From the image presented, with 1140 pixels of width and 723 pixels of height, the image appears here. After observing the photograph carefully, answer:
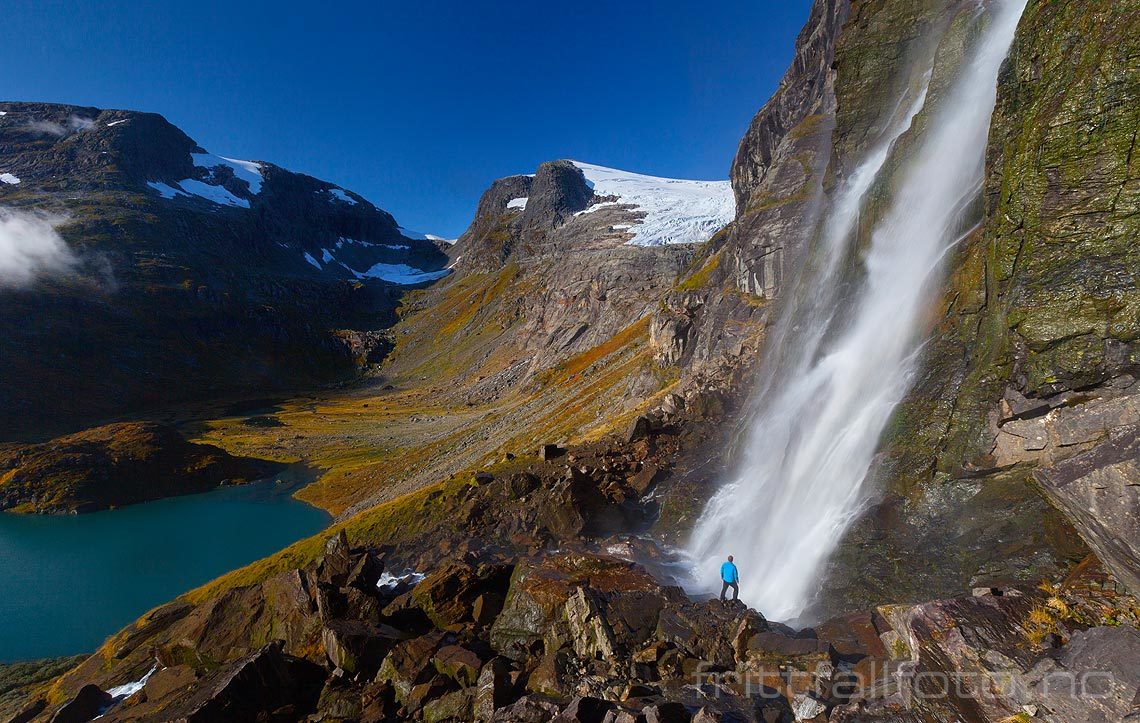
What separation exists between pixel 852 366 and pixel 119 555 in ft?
287

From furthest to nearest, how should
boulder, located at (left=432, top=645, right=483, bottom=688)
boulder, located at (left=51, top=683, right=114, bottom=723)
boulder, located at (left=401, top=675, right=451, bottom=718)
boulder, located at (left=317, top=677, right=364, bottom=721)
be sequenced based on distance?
boulder, located at (left=51, top=683, right=114, bottom=723) < boulder, located at (left=432, top=645, right=483, bottom=688) < boulder, located at (left=317, top=677, right=364, bottom=721) < boulder, located at (left=401, top=675, right=451, bottom=718)

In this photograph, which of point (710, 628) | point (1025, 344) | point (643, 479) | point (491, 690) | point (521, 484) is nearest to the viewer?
point (491, 690)

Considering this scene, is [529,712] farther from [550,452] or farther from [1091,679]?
[550,452]

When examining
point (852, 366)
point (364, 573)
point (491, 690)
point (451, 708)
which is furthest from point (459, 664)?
point (852, 366)

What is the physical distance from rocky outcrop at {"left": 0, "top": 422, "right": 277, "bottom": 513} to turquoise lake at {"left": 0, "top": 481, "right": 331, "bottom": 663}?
2809 mm

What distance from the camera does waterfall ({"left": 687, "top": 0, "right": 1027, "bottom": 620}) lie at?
82.7 ft

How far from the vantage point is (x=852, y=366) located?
101 ft

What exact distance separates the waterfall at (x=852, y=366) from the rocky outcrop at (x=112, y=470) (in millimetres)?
98644

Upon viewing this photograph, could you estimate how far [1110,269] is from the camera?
16297mm

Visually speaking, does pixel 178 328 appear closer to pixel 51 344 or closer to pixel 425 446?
pixel 51 344

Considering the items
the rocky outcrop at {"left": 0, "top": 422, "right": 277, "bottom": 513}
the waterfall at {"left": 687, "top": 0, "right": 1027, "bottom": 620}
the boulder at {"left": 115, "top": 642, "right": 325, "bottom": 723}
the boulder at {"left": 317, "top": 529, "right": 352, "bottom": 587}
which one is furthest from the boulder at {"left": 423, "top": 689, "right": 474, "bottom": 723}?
the rocky outcrop at {"left": 0, "top": 422, "right": 277, "bottom": 513}

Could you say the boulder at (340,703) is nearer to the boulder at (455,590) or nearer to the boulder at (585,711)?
the boulder at (455,590)

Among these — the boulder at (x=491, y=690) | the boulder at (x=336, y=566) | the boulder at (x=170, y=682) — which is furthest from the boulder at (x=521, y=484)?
the boulder at (x=491, y=690)

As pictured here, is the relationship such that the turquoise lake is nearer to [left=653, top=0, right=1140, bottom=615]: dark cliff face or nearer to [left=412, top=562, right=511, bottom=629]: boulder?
[left=412, top=562, right=511, bottom=629]: boulder
